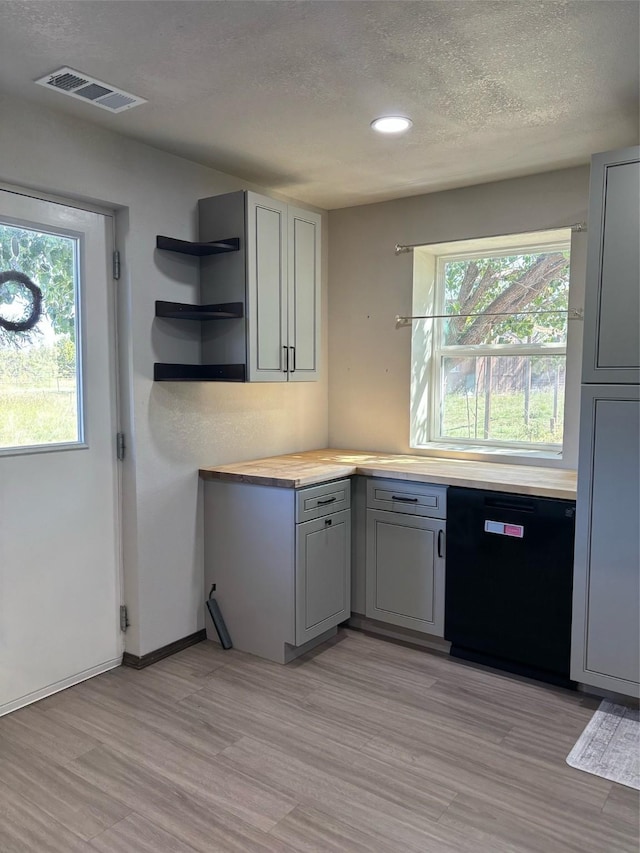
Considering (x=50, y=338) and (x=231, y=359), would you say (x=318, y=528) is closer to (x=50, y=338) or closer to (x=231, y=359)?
(x=231, y=359)

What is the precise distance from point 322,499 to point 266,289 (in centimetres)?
110

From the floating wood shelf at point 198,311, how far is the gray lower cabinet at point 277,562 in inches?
33.7

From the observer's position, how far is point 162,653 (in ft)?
10.3

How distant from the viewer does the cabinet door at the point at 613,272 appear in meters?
2.48

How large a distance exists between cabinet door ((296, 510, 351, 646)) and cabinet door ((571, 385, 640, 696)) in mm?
1187

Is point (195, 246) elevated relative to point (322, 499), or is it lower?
elevated

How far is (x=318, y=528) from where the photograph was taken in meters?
3.18

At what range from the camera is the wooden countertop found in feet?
9.58

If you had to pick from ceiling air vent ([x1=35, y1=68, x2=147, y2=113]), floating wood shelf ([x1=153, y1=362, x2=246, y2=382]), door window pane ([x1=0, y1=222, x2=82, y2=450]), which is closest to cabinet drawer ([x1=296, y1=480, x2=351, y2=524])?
floating wood shelf ([x1=153, y1=362, x2=246, y2=382])

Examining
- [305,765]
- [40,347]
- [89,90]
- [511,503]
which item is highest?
[89,90]

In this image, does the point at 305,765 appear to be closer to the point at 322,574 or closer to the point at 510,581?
the point at 322,574

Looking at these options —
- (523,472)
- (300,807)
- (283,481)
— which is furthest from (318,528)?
(300,807)

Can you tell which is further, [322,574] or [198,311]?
[322,574]

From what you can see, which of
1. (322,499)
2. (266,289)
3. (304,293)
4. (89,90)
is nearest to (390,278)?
(304,293)
